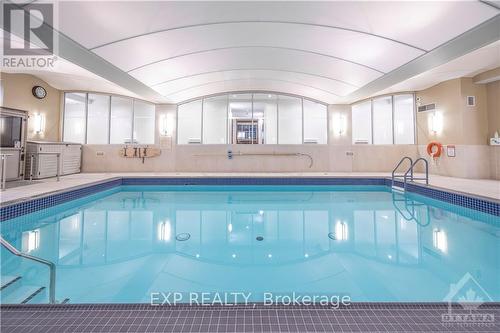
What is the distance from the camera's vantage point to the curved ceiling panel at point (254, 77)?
621cm

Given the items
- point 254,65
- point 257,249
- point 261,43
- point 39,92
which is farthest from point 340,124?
point 39,92

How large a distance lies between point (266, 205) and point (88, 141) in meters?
7.01

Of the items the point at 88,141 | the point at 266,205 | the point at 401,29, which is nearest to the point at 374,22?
the point at 401,29

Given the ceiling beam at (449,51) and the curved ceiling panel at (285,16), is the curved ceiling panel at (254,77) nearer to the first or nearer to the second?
the ceiling beam at (449,51)

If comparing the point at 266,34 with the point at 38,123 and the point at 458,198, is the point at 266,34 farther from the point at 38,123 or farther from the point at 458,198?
the point at 38,123

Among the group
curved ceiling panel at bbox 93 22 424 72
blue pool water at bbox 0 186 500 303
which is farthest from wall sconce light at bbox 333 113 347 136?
blue pool water at bbox 0 186 500 303

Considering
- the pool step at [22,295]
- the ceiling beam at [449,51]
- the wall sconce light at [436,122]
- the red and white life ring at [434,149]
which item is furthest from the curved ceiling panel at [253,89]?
the pool step at [22,295]

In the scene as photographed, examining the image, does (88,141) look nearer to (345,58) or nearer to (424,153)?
(345,58)

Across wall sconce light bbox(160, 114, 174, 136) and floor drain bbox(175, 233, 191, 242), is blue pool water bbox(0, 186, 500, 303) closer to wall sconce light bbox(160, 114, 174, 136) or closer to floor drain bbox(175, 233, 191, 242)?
floor drain bbox(175, 233, 191, 242)

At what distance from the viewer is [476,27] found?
10.7 feet

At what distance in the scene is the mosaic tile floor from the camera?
1.19 meters

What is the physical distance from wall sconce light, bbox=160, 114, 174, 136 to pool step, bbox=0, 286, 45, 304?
688 cm

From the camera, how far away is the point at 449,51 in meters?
3.94

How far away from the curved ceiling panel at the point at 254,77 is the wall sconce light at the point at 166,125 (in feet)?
4.66
